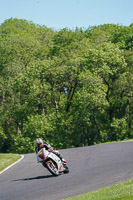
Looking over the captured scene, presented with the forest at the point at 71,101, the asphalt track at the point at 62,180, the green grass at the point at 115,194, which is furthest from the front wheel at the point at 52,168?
the forest at the point at 71,101

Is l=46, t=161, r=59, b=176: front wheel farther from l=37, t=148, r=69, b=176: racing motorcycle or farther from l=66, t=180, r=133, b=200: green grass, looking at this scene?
l=66, t=180, r=133, b=200: green grass

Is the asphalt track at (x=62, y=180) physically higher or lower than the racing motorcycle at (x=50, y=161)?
lower

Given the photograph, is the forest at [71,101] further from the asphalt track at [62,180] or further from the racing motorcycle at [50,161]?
the racing motorcycle at [50,161]

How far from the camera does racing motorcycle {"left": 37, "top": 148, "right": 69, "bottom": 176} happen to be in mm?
16297

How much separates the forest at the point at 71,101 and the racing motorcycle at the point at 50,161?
38.0 m

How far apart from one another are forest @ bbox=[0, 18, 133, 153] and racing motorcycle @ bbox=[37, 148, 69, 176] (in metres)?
38.0

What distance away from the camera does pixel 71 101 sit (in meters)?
60.9

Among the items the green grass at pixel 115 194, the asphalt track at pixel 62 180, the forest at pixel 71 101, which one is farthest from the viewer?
the forest at pixel 71 101

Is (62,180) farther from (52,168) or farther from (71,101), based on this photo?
(71,101)

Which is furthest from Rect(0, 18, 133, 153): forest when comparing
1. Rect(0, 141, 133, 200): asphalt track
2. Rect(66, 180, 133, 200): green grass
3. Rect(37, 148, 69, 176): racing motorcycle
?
Rect(66, 180, 133, 200): green grass

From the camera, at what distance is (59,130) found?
5712cm

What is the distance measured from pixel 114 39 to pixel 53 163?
66603 millimetres

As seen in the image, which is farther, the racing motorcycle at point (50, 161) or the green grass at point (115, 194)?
the racing motorcycle at point (50, 161)

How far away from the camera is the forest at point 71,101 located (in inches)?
2206
